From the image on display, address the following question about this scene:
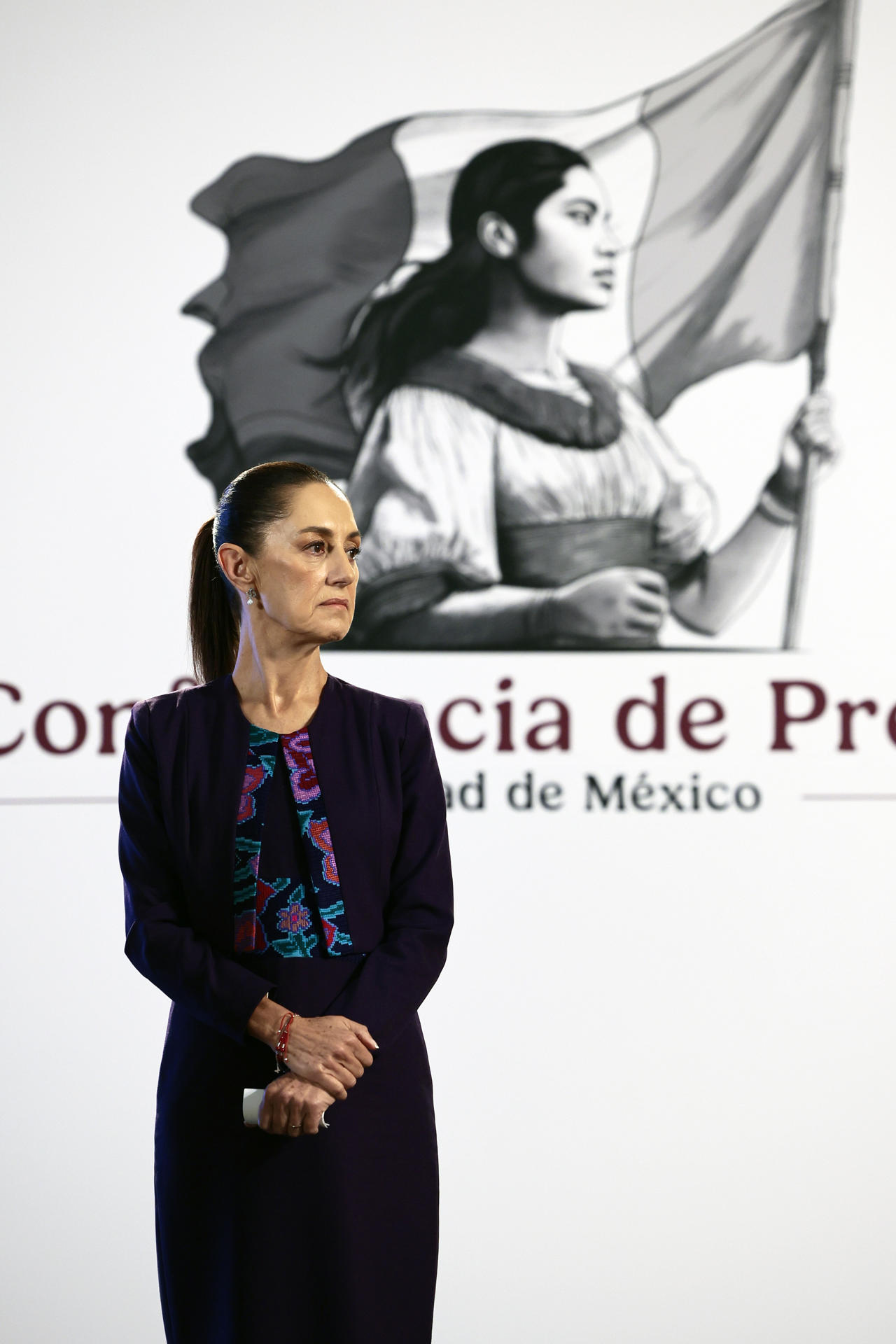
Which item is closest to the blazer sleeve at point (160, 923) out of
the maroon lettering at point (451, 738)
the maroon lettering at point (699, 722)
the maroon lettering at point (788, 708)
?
the maroon lettering at point (451, 738)

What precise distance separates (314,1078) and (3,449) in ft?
6.09

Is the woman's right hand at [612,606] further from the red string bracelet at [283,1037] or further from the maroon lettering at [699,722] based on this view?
the red string bracelet at [283,1037]

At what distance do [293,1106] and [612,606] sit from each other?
5.18 ft

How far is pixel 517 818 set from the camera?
2855 millimetres

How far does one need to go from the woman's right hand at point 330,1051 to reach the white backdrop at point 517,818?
4.37ft

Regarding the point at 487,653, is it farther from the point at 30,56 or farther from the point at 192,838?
the point at 30,56

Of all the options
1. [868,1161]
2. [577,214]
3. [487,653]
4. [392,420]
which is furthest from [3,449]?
[868,1161]

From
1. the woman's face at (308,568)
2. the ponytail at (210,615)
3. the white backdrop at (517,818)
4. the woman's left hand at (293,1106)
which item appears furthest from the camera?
the white backdrop at (517,818)

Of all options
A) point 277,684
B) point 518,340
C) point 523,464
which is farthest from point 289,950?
point 518,340

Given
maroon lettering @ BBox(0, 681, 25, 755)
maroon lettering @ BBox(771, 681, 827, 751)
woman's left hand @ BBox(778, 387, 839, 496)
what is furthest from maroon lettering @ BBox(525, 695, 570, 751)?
maroon lettering @ BBox(0, 681, 25, 755)

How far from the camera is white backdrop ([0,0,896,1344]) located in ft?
9.29

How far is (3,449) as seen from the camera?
2.91 metres

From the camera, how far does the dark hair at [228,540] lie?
1616 millimetres

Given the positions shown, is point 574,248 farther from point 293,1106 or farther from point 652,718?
point 293,1106
